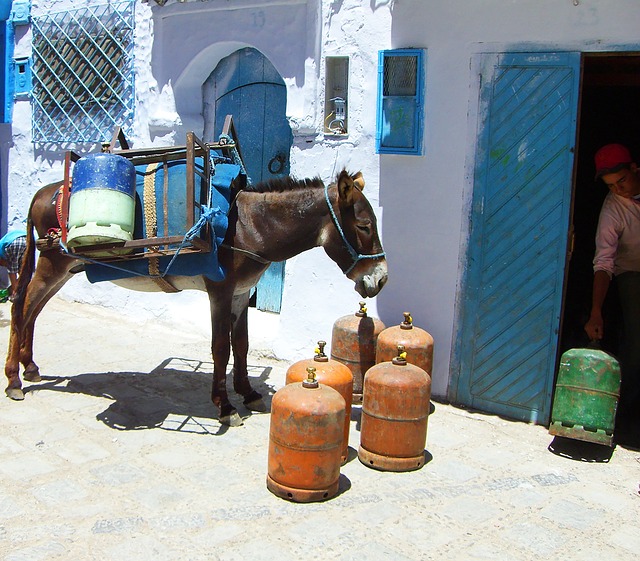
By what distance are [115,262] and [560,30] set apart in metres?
3.46

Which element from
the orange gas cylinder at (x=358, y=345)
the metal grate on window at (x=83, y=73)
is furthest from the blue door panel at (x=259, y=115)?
the orange gas cylinder at (x=358, y=345)

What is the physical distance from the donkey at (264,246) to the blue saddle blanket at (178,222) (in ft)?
0.52

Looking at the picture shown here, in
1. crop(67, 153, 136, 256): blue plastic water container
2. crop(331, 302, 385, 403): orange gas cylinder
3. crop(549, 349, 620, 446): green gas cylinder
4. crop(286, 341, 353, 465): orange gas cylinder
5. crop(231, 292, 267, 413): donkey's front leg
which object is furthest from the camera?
crop(331, 302, 385, 403): orange gas cylinder

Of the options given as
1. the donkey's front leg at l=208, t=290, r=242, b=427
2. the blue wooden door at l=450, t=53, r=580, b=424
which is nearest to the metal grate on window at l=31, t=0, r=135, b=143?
the donkey's front leg at l=208, t=290, r=242, b=427

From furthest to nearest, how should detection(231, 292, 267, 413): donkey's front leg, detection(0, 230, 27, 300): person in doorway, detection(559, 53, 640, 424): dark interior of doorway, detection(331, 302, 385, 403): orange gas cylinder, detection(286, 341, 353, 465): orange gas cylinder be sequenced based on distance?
detection(559, 53, 640, 424): dark interior of doorway
detection(0, 230, 27, 300): person in doorway
detection(331, 302, 385, 403): orange gas cylinder
detection(231, 292, 267, 413): donkey's front leg
detection(286, 341, 353, 465): orange gas cylinder

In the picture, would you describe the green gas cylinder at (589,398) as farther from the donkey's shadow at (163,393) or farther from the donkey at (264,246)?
the donkey's shadow at (163,393)

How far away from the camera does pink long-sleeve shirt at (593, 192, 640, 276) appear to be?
16.5 feet

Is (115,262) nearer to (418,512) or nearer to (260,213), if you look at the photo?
(260,213)

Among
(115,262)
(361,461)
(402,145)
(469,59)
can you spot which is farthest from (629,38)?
(115,262)

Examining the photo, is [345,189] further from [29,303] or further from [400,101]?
[29,303]

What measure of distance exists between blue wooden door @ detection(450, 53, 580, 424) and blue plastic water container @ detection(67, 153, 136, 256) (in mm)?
2530

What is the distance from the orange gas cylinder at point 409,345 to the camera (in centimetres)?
517

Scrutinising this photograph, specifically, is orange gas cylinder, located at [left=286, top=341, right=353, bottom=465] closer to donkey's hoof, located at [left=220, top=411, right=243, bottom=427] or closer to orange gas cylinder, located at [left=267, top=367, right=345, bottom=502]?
orange gas cylinder, located at [left=267, top=367, right=345, bottom=502]

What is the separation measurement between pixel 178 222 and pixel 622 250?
3133 millimetres
